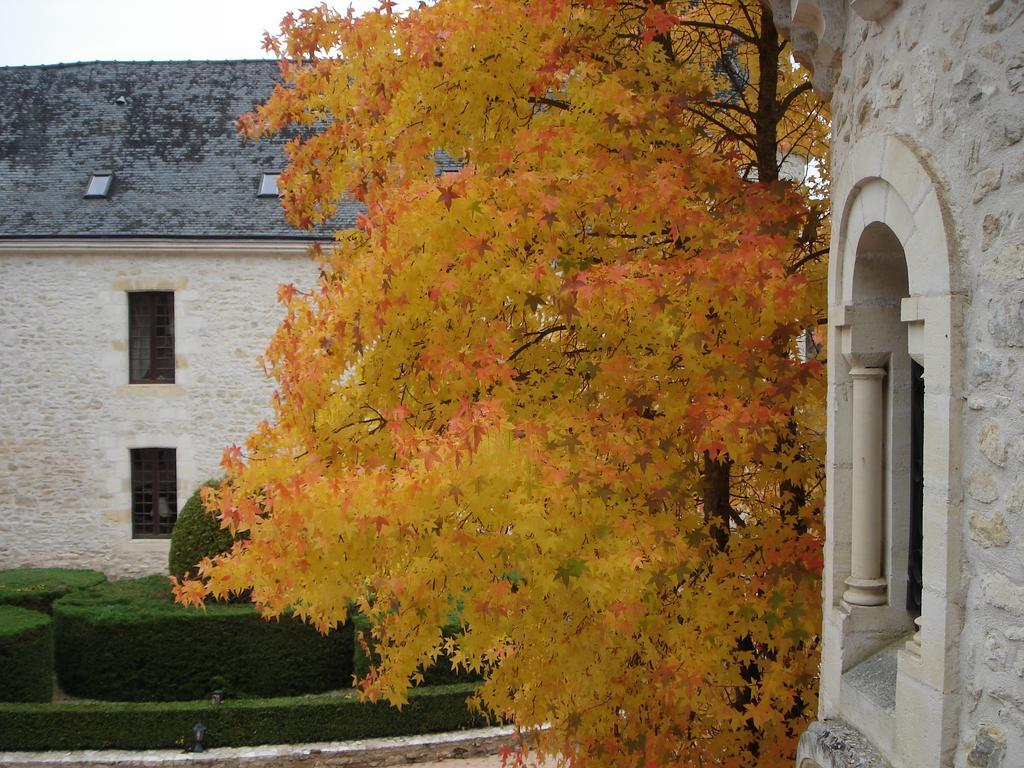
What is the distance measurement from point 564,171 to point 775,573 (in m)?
2.43

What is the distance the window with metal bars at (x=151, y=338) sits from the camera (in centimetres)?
1675

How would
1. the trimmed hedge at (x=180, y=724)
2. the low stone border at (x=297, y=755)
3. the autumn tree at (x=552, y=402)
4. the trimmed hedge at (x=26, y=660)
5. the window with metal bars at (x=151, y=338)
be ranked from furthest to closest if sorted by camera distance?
the window with metal bars at (x=151, y=338)
the trimmed hedge at (x=26, y=660)
the trimmed hedge at (x=180, y=724)
the low stone border at (x=297, y=755)
the autumn tree at (x=552, y=402)

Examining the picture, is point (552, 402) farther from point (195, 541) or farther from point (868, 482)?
point (195, 541)

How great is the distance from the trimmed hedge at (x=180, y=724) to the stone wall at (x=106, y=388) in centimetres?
576

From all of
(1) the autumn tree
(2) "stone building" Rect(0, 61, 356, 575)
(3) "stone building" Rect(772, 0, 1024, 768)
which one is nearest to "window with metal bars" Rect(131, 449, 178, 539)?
(2) "stone building" Rect(0, 61, 356, 575)

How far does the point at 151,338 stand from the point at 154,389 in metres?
0.91

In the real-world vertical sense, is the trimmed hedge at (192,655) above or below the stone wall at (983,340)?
below

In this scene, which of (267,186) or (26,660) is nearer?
(26,660)

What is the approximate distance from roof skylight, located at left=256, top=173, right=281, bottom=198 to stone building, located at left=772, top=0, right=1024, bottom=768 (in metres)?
13.8

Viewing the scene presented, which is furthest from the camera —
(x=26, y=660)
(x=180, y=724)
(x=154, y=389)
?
(x=154, y=389)

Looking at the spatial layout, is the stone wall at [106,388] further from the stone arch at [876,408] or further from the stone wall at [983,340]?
the stone wall at [983,340]

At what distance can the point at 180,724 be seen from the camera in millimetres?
10977

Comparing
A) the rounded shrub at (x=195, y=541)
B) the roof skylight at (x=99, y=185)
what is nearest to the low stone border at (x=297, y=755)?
the rounded shrub at (x=195, y=541)

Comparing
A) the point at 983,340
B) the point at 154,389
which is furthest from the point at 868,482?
the point at 154,389
